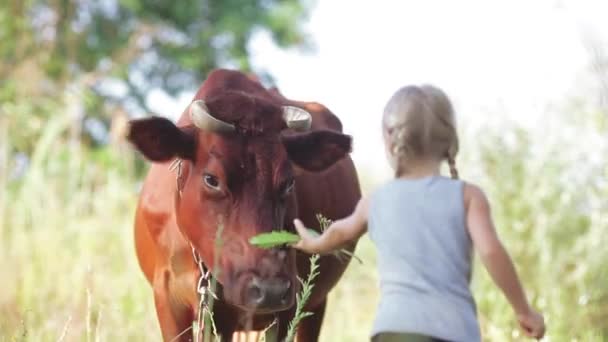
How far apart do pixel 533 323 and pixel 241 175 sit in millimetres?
1638

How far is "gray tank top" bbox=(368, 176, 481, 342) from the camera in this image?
3.13 meters

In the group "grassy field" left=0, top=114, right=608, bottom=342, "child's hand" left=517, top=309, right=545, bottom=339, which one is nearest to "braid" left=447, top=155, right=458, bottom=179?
"child's hand" left=517, top=309, right=545, bottom=339

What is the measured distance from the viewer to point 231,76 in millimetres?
→ 5348

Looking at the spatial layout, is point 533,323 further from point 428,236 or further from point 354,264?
point 354,264

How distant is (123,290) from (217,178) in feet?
14.3

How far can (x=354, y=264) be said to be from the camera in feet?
31.6

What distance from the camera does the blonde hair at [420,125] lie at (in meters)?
3.20

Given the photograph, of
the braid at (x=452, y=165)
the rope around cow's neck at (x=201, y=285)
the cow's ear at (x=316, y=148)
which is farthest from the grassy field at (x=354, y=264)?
the braid at (x=452, y=165)

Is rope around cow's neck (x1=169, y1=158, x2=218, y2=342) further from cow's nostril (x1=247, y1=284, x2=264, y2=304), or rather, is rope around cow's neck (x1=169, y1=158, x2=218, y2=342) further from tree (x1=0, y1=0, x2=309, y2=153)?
tree (x1=0, y1=0, x2=309, y2=153)

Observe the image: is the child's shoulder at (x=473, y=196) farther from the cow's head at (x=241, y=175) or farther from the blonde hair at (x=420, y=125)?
the cow's head at (x=241, y=175)

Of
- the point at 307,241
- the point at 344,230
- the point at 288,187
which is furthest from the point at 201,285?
the point at 344,230

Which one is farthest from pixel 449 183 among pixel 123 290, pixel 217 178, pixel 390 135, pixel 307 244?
pixel 123 290

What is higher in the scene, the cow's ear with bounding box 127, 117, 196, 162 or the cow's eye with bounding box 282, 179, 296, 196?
the cow's ear with bounding box 127, 117, 196, 162

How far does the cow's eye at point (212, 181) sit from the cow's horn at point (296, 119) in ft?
1.48
